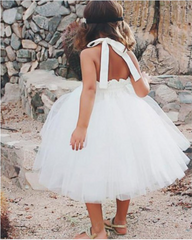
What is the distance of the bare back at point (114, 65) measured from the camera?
8.15 ft

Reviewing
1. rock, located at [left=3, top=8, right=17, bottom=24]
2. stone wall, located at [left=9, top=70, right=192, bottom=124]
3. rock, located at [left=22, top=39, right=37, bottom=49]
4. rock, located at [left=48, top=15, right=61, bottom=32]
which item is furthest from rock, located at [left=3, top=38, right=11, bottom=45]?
stone wall, located at [left=9, top=70, right=192, bottom=124]

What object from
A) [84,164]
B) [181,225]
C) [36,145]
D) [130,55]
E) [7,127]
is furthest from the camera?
[7,127]

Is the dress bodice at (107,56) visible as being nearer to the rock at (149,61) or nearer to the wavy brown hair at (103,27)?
the wavy brown hair at (103,27)

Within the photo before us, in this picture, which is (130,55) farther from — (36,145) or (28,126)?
(28,126)

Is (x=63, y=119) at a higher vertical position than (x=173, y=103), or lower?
higher

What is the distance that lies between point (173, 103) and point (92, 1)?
7.65 feet

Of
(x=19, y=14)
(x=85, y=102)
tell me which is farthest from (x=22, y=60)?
(x=85, y=102)

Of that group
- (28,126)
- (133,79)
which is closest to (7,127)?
(28,126)

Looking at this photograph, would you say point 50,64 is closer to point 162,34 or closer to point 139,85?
point 162,34

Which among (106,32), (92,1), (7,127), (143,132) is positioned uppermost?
(92,1)

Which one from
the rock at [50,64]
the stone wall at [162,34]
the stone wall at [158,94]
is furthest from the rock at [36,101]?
the stone wall at [162,34]

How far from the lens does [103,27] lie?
2545mm

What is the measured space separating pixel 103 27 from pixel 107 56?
189 millimetres

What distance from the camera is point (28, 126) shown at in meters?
5.02
